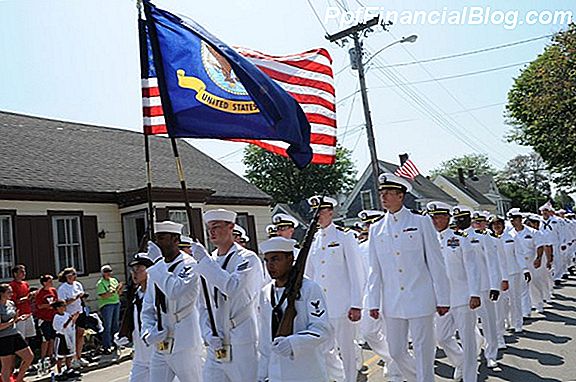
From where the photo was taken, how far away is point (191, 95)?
5539 mm

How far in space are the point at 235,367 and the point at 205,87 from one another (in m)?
2.51

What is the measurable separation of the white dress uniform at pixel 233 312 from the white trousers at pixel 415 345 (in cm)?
164

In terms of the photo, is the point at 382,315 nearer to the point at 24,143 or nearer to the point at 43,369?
the point at 43,369

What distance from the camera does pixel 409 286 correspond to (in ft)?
19.4

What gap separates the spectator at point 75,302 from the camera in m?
11.9

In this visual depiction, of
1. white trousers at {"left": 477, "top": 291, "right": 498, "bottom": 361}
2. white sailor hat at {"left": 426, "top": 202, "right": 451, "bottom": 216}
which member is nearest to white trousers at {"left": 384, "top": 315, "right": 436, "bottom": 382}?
white sailor hat at {"left": 426, "top": 202, "right": 451, "bottom": 216}

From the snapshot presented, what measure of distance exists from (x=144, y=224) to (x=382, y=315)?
12.9 m

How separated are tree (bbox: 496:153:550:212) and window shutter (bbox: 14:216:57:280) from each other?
240 ft

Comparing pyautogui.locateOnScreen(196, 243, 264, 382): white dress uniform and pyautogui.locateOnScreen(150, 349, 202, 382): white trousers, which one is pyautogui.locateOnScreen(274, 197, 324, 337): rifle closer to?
pyautogui.locateOnScreen(196, 243, 264, 382): white dress uniform

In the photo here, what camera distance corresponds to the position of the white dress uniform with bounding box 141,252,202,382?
5.10 metres

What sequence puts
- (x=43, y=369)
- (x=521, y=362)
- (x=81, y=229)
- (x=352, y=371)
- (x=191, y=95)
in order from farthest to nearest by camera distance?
(x=81, y=229) < (x=43, y=369) < (x=521, y=362) < (x=352, y=371) < (x=191, y=95)

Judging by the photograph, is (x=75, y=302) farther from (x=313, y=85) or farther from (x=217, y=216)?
(x=217, y=216)

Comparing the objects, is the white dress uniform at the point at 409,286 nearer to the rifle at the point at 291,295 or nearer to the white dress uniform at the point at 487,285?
the rifle at the point at 291,295

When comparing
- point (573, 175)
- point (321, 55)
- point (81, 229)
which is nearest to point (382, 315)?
point (321, 55)
